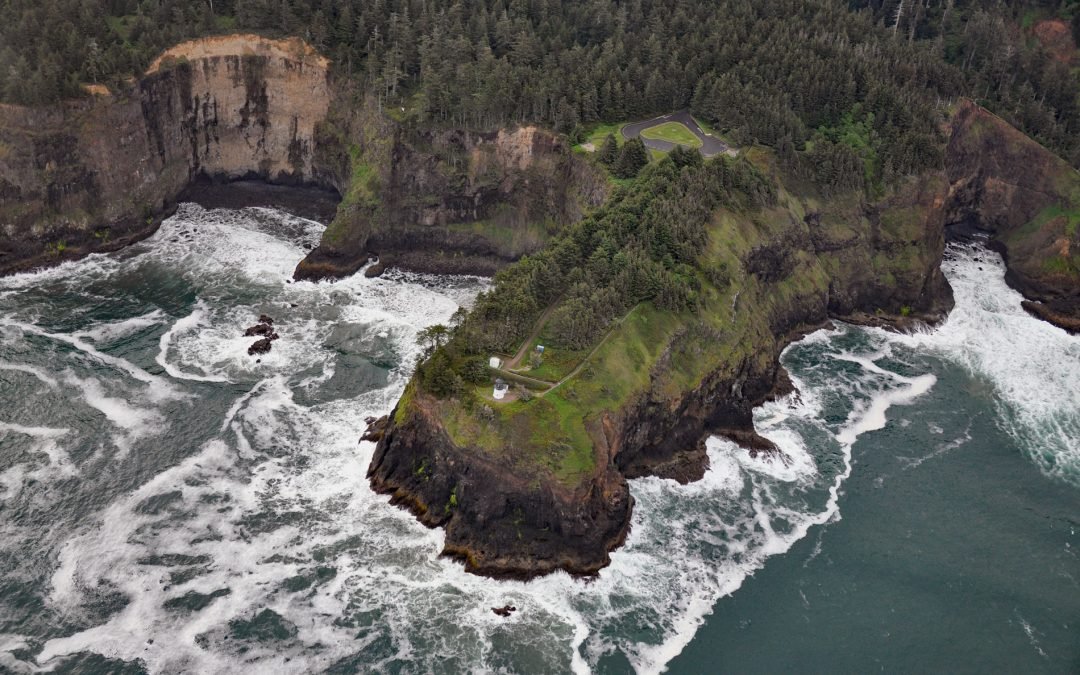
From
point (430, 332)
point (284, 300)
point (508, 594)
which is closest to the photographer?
point (508, 594)

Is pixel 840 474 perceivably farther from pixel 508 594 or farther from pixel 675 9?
pixel 675 9

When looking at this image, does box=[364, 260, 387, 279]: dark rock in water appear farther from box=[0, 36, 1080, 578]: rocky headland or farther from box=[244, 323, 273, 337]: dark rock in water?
box=[244, 323, 273, 337]: dark rock in water

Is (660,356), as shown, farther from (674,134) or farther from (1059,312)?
(1059,312)

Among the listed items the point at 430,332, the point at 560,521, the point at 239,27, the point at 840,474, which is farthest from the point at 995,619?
the point at 239,27

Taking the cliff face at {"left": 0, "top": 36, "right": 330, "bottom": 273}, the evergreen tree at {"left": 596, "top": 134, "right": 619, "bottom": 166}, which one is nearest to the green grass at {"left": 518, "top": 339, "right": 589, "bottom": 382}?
the evergreen tree at {"left": 596, "top": 134, "right": 619, "bottom": 166}

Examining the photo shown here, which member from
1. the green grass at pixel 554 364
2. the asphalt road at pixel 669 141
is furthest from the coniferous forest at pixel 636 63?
the green grass at pixel 554 364

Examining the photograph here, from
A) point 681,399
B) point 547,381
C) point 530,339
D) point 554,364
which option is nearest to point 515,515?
point 547,381

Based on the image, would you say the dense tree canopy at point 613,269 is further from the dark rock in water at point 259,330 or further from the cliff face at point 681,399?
the dark rock in water at point 259,330
